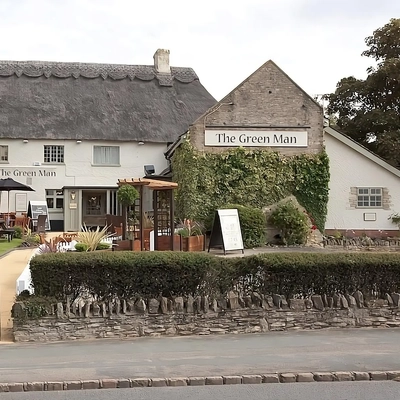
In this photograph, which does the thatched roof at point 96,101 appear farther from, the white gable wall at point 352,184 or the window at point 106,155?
the white gable wall at point 352,184

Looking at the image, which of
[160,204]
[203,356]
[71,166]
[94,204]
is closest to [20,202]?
[71,166]

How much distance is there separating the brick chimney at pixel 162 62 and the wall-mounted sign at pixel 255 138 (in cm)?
1668

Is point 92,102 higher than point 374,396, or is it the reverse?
point 92,102

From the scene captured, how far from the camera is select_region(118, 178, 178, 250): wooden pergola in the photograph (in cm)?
1886

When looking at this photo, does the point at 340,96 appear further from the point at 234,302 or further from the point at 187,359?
the point at 187,359

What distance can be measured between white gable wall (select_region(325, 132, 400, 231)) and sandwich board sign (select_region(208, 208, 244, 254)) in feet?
28.3

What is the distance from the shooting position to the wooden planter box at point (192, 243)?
21.5 metres

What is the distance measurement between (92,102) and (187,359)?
102ft

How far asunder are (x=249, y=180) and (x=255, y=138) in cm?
188

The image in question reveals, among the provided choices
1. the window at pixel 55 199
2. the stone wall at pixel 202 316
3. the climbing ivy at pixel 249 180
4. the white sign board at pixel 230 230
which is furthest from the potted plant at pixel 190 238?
the window at pixel 55 199

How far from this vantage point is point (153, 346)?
10.4 metres

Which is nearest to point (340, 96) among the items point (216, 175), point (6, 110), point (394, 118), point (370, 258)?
point (394, 118)

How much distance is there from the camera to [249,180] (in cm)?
2745

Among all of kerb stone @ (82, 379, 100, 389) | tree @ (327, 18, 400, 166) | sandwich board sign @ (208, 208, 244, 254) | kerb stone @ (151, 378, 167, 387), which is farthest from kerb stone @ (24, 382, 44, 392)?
tree @ (327, 18, 400, 166)
